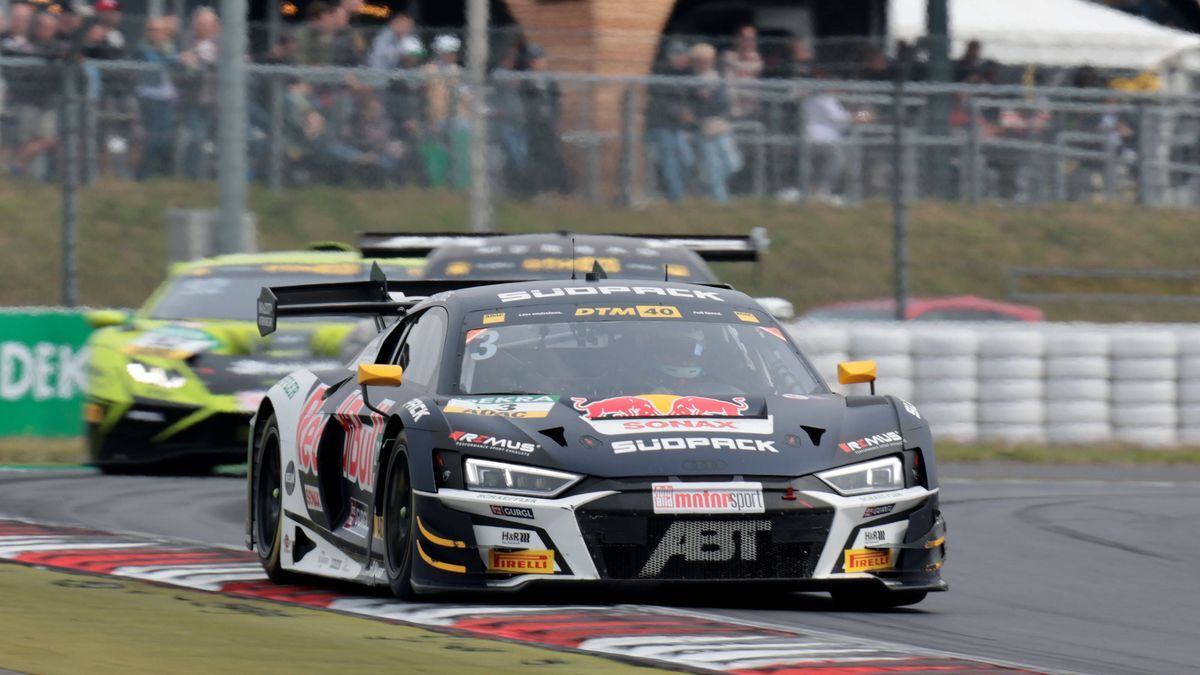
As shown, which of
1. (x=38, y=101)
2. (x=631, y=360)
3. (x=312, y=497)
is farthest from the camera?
(x=38, y=101)

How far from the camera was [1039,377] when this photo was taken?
17.0 meters

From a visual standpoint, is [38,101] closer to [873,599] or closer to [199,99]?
[199,99]

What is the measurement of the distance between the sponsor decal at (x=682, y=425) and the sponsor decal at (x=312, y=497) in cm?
144

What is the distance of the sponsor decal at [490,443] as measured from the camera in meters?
7.31

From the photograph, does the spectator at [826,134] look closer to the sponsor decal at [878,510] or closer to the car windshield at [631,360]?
the car windshield at [631,360]

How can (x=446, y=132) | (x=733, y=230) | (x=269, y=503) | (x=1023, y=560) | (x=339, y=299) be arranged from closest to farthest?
(x=269, y=503) < (x=339, y=299) < (x=1023, y=560) < (x=446, y=132) < (x=733, y=230)

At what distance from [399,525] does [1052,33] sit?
62.6ft

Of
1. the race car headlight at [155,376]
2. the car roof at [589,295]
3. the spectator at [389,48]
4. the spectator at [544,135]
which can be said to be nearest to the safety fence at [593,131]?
the spectator at [544,135]

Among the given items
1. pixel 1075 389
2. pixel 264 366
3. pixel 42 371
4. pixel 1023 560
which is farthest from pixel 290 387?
pixel 1075 389

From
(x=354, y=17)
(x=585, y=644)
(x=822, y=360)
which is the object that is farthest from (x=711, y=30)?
(x=585, y=644)

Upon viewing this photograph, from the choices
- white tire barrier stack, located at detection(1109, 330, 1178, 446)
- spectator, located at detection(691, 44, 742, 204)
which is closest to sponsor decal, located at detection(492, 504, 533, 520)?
white tire barrier stack, located at detection(1109, 330, 1178, 446)

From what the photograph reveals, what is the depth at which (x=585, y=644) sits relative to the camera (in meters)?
6.50

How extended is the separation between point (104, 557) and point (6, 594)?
4.86 feet

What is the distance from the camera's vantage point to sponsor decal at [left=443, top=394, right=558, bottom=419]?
753 cm
